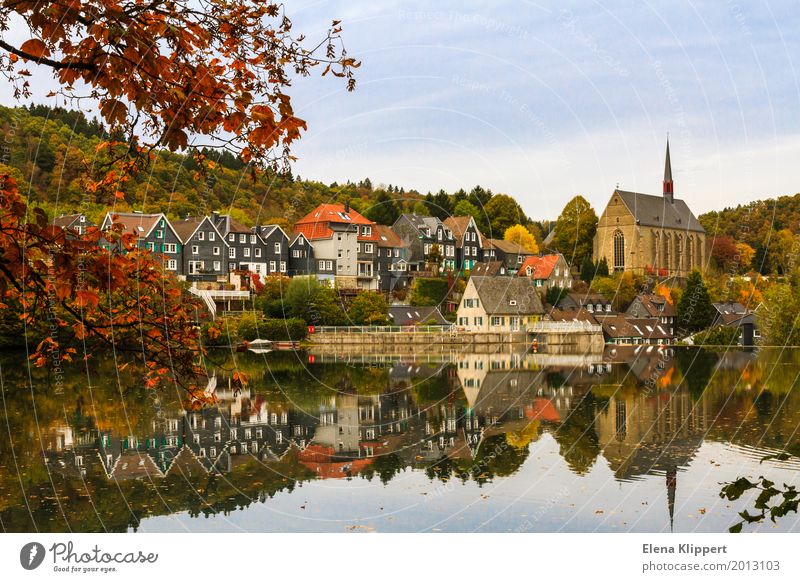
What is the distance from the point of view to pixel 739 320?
37.6 m

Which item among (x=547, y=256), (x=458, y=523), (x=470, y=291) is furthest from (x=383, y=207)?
(x=458, y=523)

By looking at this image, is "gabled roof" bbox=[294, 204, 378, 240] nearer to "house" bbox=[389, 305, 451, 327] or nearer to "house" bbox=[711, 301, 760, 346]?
"house" bbox=[389, 305, 451, 327]

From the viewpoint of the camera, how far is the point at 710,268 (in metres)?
49.5

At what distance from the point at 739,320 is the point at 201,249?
23835mm

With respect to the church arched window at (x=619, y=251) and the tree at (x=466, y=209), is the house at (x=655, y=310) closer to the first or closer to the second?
the tree at (x=466, y=209)

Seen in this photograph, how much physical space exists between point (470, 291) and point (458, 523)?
32939 mm

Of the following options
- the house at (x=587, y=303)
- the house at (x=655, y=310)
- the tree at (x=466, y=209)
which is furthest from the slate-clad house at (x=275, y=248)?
the house at (x=655, y=310)

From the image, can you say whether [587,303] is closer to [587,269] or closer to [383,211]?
[587,269]

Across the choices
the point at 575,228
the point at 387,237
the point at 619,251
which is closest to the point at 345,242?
the point at 387,237

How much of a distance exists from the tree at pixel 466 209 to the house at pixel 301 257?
7421 mm

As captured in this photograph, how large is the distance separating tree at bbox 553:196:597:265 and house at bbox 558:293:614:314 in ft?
20.1

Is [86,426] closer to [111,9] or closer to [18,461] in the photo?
[18,461]

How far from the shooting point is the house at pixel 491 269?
144 ft
